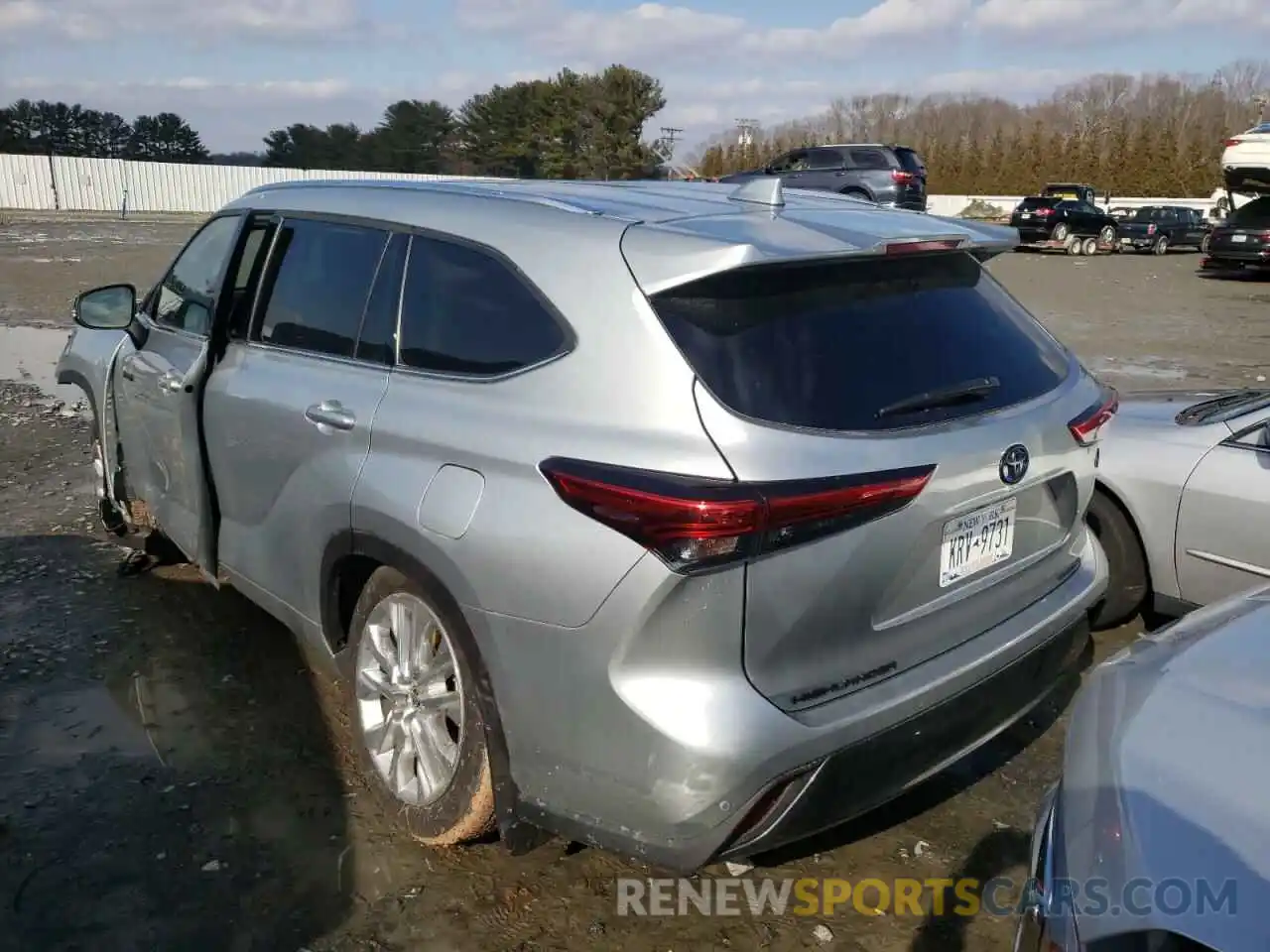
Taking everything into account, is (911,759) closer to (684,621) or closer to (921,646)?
(921,646)

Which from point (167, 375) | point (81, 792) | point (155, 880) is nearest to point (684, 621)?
point (155, 880)

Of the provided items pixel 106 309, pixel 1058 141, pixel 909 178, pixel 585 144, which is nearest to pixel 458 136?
pixel 585 144

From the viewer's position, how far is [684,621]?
2.18 metres

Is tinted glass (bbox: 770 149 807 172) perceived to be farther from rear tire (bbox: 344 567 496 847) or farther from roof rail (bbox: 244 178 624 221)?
rear tire (bbox: 344 567 496 847)

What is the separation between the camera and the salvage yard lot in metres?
2.68

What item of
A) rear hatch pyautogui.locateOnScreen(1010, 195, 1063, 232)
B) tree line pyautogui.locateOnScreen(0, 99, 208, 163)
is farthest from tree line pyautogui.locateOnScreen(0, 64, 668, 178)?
rear hatch pyautogui.locateOnScreen(1010, 195, 1063, 232)

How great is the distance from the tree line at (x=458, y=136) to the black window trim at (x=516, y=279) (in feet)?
170

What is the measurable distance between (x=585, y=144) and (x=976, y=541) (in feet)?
188

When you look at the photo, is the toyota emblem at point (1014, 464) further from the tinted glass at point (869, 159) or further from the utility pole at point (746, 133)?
the utility pole at point (746, 133)

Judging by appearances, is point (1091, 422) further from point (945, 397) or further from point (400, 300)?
point (400, 300)

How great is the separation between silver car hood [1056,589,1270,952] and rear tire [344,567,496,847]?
141cm

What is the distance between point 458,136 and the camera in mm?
63156

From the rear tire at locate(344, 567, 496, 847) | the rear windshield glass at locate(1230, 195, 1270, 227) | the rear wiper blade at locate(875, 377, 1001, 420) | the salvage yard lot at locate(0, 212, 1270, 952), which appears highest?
the rear windshield glass at locate(1230, 195, 1270, 227)

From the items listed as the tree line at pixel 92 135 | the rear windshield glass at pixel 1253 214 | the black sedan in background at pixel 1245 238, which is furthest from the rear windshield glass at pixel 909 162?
the tree line at pixel 92 135
